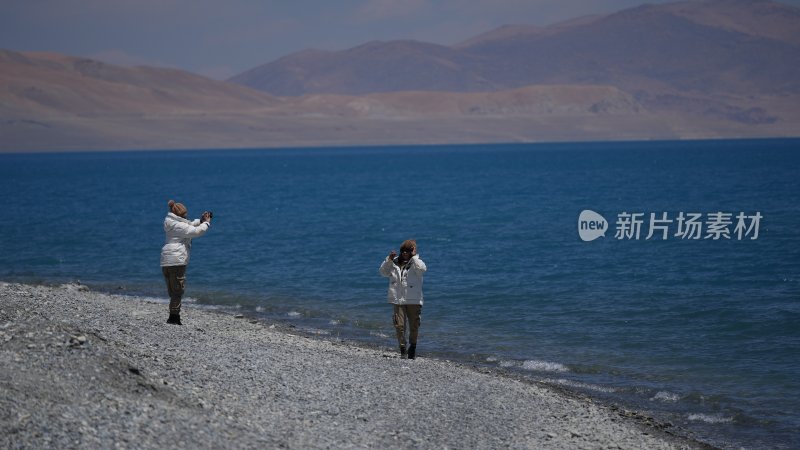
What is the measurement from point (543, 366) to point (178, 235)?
5711 millimetres

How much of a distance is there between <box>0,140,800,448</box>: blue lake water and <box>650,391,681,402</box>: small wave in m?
0.03

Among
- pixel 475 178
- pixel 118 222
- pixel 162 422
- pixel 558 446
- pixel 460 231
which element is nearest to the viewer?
pixel 162 422

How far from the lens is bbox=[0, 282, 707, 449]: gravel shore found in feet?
28.3

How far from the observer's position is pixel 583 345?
16.2 meters

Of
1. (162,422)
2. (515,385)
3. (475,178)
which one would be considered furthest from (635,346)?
(475,178)

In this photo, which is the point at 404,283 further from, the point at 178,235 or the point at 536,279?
the point at 536,279

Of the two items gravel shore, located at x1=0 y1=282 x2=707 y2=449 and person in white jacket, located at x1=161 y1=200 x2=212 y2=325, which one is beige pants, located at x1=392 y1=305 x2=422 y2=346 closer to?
gravel shore, located at x1=0 y1=282 x2=707 y2=449

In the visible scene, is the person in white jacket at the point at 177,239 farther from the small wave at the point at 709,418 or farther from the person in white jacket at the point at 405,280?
the small wave at the point at 709,418

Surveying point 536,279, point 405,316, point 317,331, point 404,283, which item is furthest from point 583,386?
point 536,279

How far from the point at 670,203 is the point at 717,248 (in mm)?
21735

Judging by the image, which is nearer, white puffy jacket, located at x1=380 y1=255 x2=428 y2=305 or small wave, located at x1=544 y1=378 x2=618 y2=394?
white puffy jacket, located at x1=380 y1=255 x2=428 y2=305

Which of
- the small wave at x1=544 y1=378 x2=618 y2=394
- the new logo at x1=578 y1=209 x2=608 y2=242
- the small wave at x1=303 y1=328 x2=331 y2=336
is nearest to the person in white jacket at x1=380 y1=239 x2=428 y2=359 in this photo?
the small wave at x1=544 y1=378 x2=618 y2=394

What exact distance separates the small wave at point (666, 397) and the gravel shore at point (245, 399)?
1267 mm

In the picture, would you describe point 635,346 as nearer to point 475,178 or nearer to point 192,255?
point 192,255
